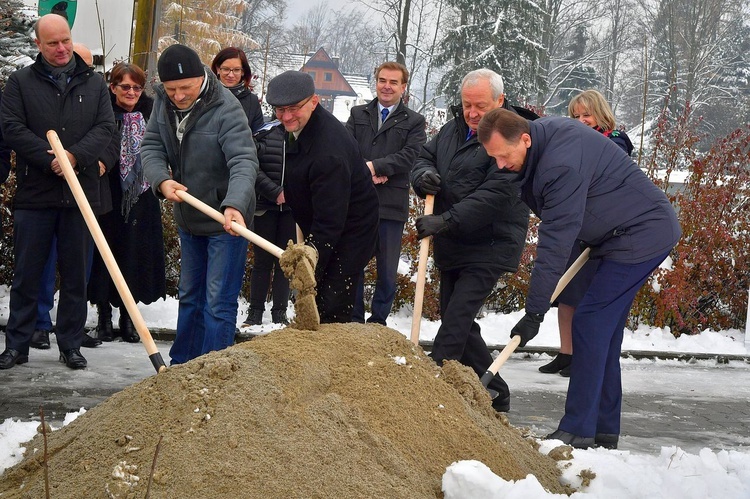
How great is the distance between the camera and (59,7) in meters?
9.18

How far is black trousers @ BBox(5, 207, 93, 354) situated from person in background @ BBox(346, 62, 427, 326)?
2268 millimetres

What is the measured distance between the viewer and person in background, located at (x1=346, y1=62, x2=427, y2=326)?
24.9 ft

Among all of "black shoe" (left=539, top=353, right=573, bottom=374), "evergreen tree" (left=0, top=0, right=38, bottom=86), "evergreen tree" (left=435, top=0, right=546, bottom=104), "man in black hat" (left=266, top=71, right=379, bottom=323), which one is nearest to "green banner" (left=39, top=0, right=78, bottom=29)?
"evergreen tree" (left=0, top=0, right=38, bottom=86)

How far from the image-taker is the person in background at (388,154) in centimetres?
760

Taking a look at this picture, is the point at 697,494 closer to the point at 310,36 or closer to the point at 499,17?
the point at 499,17

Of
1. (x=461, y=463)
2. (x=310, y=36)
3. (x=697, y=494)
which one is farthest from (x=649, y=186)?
(x=310, y=36)

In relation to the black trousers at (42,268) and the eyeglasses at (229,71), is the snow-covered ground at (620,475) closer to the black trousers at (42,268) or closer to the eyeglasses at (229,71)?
the black trousers at (42,268)

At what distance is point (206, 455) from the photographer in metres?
3.48

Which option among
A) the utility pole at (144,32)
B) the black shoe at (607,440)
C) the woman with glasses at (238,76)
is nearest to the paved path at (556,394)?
the black shoe at (607,440)

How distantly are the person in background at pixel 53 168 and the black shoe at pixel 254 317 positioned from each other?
1.77 meters

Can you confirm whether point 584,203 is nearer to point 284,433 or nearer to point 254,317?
point 284,433

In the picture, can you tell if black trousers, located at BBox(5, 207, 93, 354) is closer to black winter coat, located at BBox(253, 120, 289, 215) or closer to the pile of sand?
black winter coat, located at BBox(253, 120, 289, 215)

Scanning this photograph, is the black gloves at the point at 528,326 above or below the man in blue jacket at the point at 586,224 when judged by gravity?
below

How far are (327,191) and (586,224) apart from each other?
4.73 feet
